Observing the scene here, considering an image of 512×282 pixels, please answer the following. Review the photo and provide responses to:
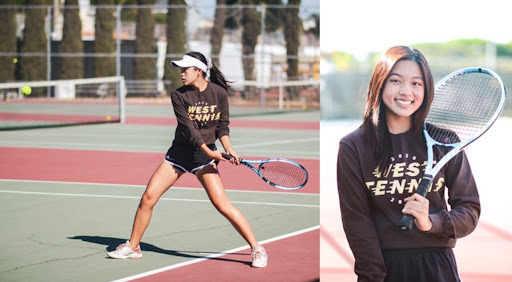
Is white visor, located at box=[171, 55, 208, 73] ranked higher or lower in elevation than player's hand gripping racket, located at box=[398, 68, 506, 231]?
higher

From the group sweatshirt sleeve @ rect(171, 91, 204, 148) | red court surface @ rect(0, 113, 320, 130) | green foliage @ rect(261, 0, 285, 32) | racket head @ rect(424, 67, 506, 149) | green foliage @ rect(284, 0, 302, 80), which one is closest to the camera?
racket head @ rect(424, 67, 506, 149)

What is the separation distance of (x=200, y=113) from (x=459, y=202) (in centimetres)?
316

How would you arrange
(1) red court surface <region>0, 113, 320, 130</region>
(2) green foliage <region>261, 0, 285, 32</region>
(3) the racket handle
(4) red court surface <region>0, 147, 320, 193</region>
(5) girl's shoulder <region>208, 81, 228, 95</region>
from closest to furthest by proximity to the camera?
1. (3) the racket handle
2. (5) girl's shoulder <region>208, 81, 228, 95</region>
3. (4) red court surface <region>0, 147, 320, 193</region>
4. (1) red court surface <region>0, 113, 320, 130</region>
5. (2) green foliage <region>261, 0, 285, 32</region>

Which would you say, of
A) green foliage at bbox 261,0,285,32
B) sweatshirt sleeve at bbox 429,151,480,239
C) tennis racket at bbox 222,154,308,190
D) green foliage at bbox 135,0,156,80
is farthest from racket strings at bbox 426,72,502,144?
green foliage at bbox 261,0,285,32

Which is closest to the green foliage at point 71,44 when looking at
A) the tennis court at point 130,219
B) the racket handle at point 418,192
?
the tennis court at point 130,219

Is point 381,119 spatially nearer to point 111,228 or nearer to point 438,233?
point 438,233

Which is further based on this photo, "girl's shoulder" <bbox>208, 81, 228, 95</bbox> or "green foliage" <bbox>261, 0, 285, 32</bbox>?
"green foliage" <bbox>261, 0, 285, 32</bbox>

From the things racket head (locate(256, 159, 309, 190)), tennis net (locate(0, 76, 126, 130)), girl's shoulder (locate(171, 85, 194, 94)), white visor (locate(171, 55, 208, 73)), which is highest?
tennis net (locate(0, 76, 126, 130))

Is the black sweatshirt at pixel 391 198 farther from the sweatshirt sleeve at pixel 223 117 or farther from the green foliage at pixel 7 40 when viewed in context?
the green foliage at pixel 7 40

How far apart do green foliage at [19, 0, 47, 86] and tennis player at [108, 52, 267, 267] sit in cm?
2814

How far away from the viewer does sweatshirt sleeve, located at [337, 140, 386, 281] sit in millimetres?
2754

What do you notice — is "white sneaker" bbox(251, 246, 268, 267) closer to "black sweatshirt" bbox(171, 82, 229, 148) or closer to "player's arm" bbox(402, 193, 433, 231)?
"black sweatshirt" bbox(171, 82, 229, 148)

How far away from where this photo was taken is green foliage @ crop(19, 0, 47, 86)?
33.2 meters

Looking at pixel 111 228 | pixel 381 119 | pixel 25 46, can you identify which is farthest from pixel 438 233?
pixel 25 46
